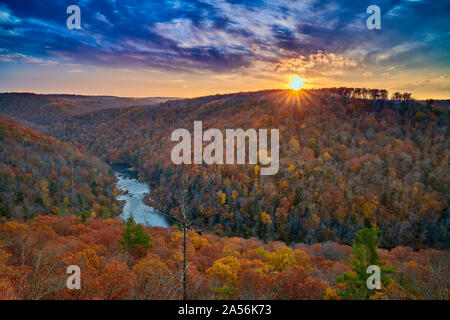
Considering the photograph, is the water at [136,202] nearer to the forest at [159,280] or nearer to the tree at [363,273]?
the forest at [159,280]

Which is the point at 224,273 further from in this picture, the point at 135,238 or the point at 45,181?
the point at 45,181

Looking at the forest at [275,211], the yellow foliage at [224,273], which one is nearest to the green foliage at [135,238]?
the forest at [275,211]

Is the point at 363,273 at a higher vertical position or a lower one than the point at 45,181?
higher

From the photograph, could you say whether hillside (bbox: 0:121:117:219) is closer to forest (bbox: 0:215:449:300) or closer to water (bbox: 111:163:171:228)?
water (bbox: 111:163:171:228)

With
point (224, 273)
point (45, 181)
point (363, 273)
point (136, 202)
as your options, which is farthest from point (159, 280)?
point (45, 181)

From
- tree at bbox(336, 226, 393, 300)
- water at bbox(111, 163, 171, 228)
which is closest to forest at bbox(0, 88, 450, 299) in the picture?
tree at bbox(336, 226, 393, 300)

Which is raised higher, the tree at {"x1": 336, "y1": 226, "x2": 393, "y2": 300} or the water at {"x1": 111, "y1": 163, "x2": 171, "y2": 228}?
the tree at {"x1": 336, "y1": 226, "x2": 393, "y2": 300}
